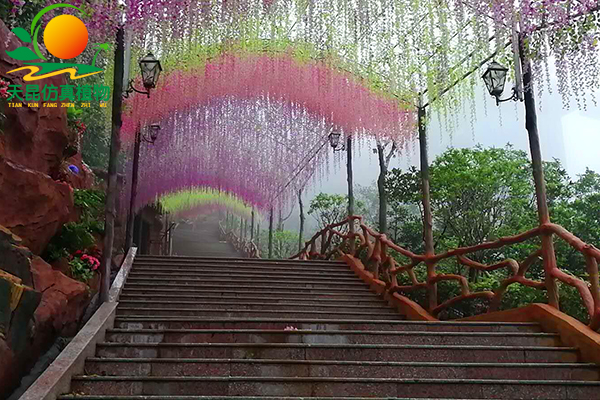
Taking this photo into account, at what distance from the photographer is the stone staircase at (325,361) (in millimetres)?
4062

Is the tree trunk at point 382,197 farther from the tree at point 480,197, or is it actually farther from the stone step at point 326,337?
the stone step at point 326,337

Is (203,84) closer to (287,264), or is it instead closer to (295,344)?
(287,264)

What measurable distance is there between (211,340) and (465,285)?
11.2ft

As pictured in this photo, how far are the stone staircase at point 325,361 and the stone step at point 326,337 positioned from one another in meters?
0.01

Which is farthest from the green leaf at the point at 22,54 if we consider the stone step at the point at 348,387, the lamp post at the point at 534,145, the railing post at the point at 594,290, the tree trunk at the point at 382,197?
the tree trunk at the point at 382,197

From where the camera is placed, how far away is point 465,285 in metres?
6.52

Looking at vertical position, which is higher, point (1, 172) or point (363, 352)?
point (1, 172)

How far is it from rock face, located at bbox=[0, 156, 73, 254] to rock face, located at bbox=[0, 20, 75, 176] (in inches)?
10.3

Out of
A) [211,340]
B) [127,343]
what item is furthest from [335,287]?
[127,343]

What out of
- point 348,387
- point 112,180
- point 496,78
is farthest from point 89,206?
point 496,78

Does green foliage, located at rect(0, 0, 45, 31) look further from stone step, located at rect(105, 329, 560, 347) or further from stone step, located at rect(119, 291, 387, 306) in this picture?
stone step, located at rect(105, 329, 560, 347)

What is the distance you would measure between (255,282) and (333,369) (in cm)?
449

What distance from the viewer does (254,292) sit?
26.7 ft

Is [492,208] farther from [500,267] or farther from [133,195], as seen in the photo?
[133,195]
